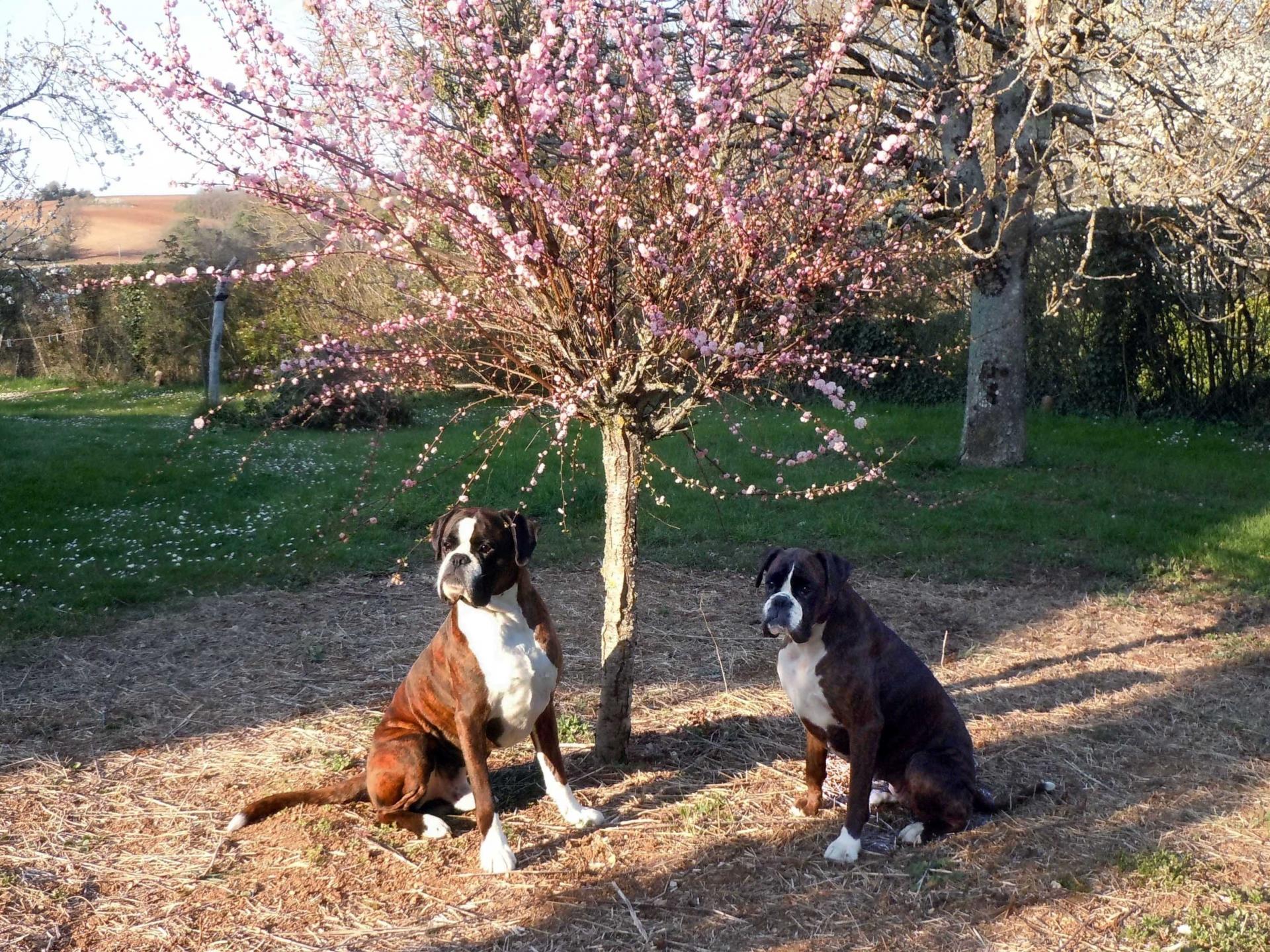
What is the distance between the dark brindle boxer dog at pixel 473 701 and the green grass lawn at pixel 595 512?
5.55ft

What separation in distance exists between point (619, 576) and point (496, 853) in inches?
48.8

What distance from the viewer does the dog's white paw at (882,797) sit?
4.31 metres

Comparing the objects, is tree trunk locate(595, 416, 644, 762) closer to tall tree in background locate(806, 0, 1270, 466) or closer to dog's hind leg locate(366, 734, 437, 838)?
dog's hind leg locate(366, 734, 437, 838)

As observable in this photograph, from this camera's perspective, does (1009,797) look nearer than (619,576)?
Yes

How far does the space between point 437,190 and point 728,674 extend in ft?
10.6

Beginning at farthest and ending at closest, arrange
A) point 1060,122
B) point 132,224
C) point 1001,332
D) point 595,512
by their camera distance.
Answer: point 132,224 → point 1001,332 → point 1060,122 → point 595,512

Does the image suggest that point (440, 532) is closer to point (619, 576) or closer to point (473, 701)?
point (473, 701)

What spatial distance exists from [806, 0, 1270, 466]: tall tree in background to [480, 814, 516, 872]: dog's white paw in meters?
3.40

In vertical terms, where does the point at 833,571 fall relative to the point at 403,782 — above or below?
above

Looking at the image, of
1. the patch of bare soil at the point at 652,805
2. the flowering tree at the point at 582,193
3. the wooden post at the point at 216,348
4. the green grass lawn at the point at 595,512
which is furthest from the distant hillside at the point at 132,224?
the flowering tree at the point at 582,193

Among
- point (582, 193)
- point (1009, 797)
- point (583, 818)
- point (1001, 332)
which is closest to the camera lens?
point (582, 193)

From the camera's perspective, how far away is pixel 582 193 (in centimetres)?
372

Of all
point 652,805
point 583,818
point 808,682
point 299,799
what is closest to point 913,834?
point 808,682

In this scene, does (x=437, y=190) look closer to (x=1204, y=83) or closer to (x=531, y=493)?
(x=531, y=493)
